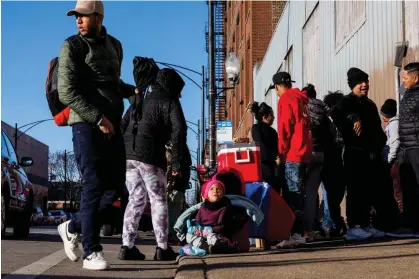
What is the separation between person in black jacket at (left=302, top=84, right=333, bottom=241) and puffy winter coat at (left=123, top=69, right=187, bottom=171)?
2240 millimetres

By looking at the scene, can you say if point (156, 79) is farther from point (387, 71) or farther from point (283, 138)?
point (387, 71)

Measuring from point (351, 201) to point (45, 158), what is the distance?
105 meters

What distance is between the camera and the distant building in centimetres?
9381

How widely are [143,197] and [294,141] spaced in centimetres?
195

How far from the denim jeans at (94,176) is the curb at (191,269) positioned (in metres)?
0.66

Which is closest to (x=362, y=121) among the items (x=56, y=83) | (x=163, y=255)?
(x=163, y=255)

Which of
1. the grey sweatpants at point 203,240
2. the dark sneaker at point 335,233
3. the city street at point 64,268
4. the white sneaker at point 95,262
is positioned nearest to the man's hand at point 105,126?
the white sneaker at point 95,262

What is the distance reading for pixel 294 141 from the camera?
26.2ft

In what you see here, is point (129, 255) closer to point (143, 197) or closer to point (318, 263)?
point (143, 197)

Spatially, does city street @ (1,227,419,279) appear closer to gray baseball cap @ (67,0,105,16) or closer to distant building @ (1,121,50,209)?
gray baseball cap @ (67,0,105,16)

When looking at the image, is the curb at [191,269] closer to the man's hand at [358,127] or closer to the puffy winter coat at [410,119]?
the man's hand at [358,127]

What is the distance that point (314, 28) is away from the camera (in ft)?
60.2

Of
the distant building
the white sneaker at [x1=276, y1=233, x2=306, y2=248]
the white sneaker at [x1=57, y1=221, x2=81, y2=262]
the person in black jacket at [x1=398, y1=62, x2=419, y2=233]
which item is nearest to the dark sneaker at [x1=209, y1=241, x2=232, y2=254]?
the white sneaker at [x1=276, y1=233, x2=306, y2=248]

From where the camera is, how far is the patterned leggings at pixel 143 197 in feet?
21.9
